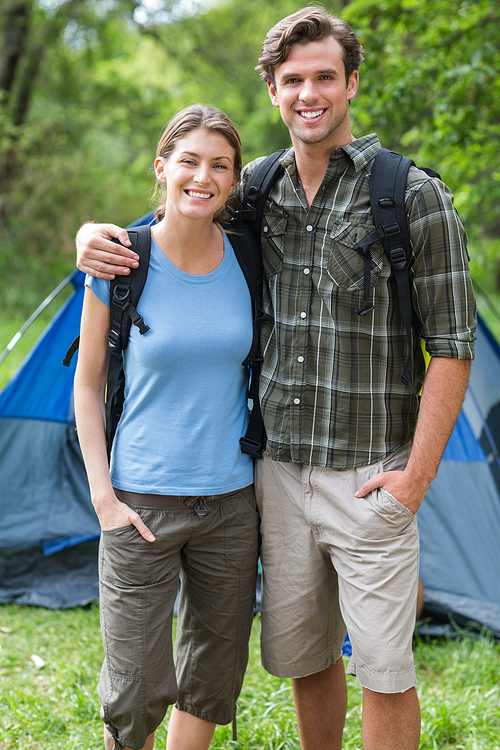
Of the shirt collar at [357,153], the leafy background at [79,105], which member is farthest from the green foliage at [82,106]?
the shirt collar at [357,153]

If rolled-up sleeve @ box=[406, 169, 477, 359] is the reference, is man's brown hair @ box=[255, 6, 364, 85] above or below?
above

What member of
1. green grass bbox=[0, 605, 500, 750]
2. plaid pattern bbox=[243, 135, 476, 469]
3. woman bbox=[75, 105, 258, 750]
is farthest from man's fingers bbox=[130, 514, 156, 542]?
green grass bbox=[0, 605, 500, 750]

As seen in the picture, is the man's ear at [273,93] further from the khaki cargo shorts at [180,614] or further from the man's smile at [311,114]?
the khaki cargo shorts at [180,614]

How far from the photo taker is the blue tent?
292cm

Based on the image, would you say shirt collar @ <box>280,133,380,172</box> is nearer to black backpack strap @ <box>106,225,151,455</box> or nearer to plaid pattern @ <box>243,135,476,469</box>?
plaid pattern @ <box>243,135,476,469</box>

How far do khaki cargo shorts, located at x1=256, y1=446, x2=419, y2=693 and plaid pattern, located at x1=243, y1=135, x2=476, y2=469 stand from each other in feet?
0.28

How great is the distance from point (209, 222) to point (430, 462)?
0.85m

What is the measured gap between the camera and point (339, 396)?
1.72 meters

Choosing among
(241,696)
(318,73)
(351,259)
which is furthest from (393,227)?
(241,696)

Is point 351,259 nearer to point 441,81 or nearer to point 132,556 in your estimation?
point 132,556

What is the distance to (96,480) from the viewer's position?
5.44ft

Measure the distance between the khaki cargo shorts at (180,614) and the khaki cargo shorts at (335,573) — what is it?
0.24ft

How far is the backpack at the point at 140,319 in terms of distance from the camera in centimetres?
164

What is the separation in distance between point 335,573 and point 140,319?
90 centimetres
